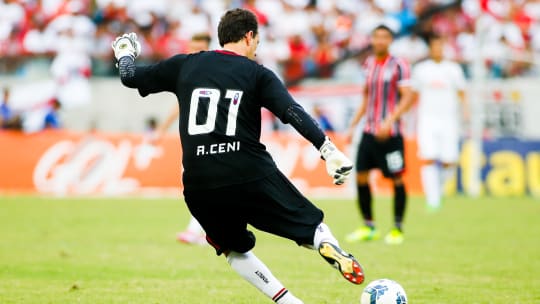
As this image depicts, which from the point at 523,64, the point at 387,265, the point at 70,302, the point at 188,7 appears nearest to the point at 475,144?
the point at 523,64

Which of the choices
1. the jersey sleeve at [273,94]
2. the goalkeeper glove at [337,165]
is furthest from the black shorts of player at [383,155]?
the goalkeeper glove at [337,165]

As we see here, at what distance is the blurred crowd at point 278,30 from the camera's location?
81.3 ft

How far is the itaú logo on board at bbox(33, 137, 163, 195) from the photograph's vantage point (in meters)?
20.9

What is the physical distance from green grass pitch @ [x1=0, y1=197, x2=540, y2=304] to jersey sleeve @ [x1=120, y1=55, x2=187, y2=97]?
1834 mm

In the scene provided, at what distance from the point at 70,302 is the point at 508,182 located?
53.0 feet

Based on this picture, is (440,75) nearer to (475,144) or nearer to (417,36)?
(475,144)

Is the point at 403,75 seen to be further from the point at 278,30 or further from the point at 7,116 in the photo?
the point at 278,30

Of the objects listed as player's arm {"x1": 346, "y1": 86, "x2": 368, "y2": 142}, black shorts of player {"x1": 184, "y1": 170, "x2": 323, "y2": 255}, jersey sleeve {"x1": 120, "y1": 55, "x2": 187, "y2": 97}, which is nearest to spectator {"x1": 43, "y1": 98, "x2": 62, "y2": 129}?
player's arm {"x1": 346, "y1": 86, "x2": 368, "y2": 142}

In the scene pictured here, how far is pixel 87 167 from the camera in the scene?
21.1 meters

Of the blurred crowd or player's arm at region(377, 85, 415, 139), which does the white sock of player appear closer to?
player's arm at region(377, 85, 415, 139)

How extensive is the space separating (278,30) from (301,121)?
→ 1983 centimetres

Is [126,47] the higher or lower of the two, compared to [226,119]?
higher

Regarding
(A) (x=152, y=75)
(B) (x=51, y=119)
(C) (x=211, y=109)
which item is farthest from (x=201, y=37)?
(B) (x=51, y=119)

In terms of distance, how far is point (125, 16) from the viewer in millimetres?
25562
